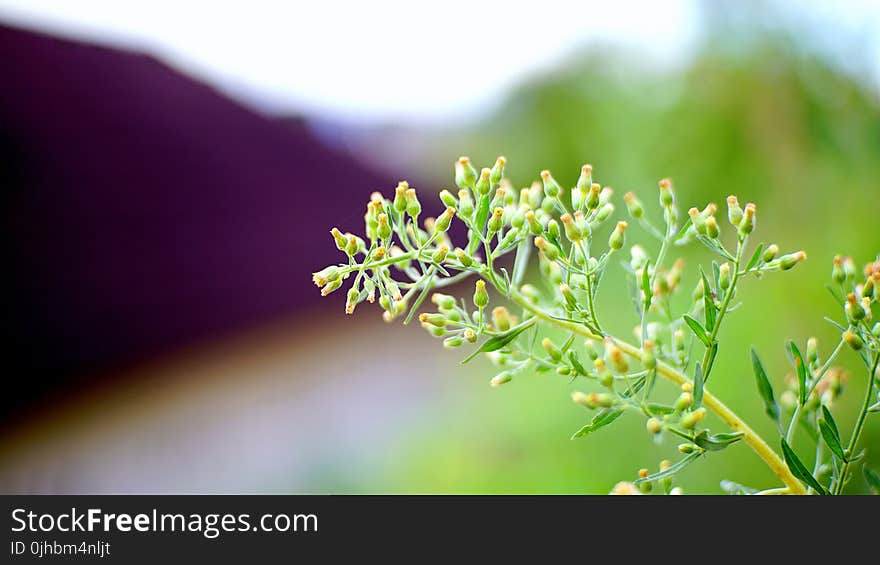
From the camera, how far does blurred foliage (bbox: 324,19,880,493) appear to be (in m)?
1.44

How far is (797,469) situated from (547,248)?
0.69 ft

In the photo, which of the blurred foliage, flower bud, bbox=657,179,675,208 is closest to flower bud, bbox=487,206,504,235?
flower bud, bbox=657,179,675,208

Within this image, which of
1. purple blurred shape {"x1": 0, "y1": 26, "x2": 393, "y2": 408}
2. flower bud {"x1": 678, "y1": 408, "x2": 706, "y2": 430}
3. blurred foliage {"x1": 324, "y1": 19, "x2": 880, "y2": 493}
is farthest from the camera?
purple blurred shape {"x1": 0, "y1": 26, "x2": 393, "y2": 408}

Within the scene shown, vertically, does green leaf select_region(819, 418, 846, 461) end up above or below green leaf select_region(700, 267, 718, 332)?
below

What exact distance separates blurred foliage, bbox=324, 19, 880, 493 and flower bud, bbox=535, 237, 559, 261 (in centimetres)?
105

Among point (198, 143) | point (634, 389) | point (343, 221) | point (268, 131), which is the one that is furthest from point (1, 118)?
point (634, 389)

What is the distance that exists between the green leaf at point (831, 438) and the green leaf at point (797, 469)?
21 millimetres

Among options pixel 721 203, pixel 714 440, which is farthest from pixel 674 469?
pixel 721 203

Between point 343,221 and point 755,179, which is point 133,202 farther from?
point 755,179

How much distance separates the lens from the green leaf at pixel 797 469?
1.27ft

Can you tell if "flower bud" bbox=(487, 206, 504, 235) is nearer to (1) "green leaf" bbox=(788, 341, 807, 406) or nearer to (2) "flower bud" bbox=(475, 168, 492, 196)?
(2) "flower bud" bbox=(475, 168, 492, 196)

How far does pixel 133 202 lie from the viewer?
210 cm

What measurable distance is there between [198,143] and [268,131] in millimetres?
372

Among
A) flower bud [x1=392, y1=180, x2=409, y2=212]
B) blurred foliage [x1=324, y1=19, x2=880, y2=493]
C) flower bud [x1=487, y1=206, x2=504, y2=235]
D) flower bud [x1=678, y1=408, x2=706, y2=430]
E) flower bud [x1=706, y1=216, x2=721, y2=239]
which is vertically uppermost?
blurred foliage [x1=324, y1=19, x2=880, y2=493]
